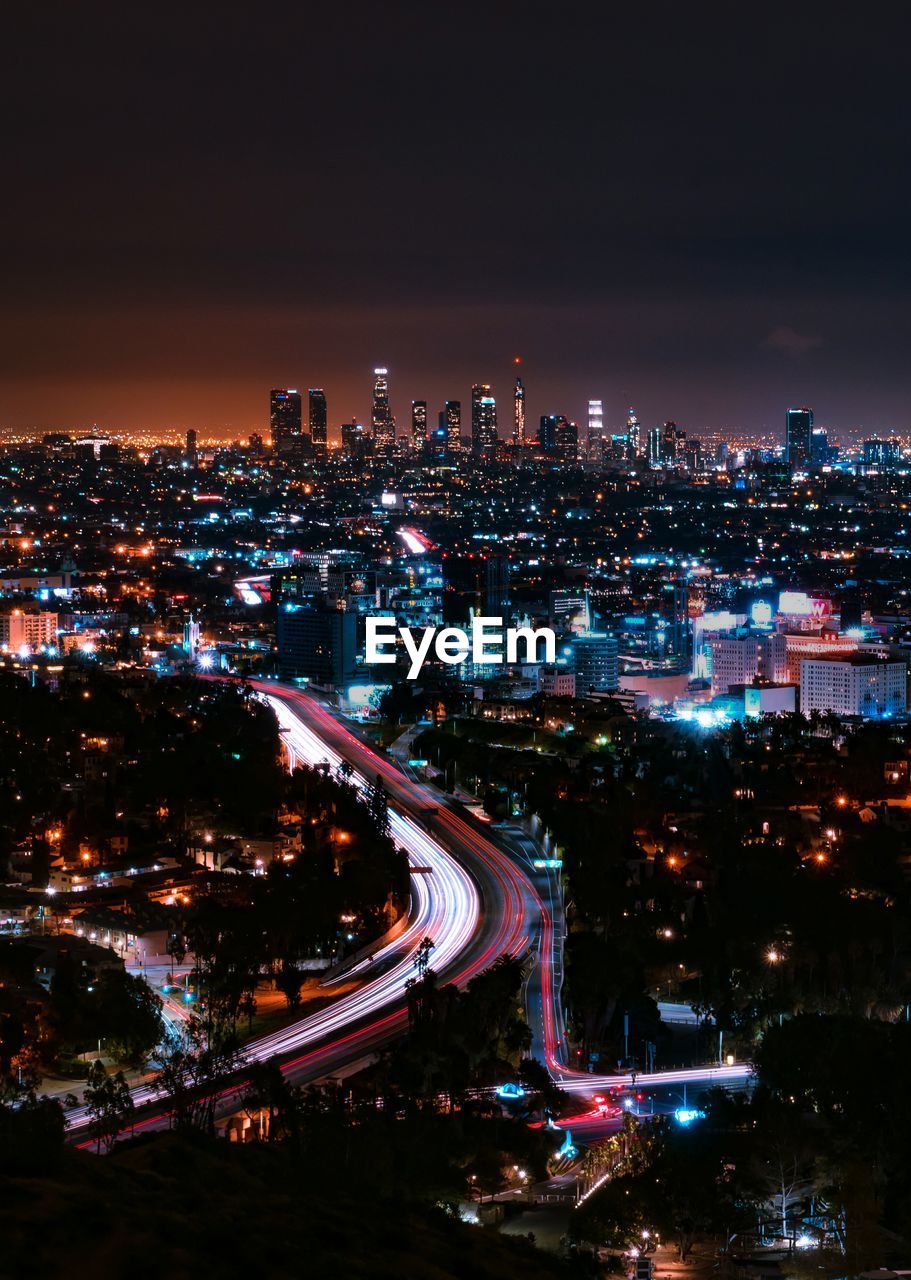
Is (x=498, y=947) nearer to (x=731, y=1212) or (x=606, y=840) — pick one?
(x=606, y=840)

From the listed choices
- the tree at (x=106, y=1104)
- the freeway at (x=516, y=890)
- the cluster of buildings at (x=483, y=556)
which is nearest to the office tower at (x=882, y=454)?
the cluster of buildings at (x=483, y=556)

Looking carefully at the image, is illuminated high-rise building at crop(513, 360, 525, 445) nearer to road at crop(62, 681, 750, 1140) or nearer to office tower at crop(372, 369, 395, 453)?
office tower at crop(372, 369, 395, 453)

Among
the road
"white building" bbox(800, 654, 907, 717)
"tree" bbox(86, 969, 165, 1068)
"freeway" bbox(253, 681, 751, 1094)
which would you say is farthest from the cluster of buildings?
"tree" bbox(86, 969, 165, 1068)

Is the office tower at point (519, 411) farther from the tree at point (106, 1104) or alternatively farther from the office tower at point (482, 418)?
the tree at point (106, 1104)

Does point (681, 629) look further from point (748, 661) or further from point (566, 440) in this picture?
point (566, 440)

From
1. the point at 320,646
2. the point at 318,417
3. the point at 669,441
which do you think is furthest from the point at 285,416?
the point at 320,646
